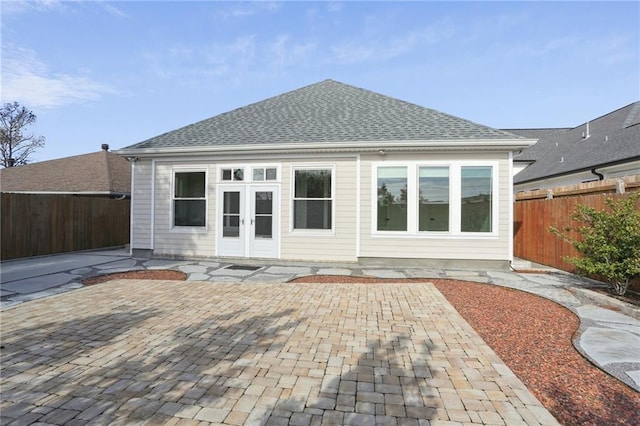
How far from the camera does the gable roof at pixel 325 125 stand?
8.83 meters

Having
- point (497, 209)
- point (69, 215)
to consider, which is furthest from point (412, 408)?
point (69, 215)

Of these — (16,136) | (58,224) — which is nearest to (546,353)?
(58,224)

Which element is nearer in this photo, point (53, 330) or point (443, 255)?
point (53, 330)

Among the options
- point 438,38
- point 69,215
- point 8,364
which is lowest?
point 8,364

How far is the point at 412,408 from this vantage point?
93.8 inches

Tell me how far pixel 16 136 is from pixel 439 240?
37.4 meters

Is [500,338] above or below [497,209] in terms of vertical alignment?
below

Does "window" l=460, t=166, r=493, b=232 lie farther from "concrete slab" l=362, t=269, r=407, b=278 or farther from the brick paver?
the brick paver

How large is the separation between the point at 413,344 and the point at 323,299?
2.17 m

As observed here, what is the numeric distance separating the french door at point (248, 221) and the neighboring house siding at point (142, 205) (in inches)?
92.5

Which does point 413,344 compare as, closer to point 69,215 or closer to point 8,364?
point 8,364

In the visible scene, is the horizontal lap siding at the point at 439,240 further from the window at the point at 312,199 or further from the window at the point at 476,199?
the window at the point at 312,199

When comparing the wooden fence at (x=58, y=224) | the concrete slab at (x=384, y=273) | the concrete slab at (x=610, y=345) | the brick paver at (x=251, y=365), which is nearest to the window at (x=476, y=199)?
the concrete slab at (x=384, y=273)

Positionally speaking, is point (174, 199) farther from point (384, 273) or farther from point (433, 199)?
point (433, 199)
